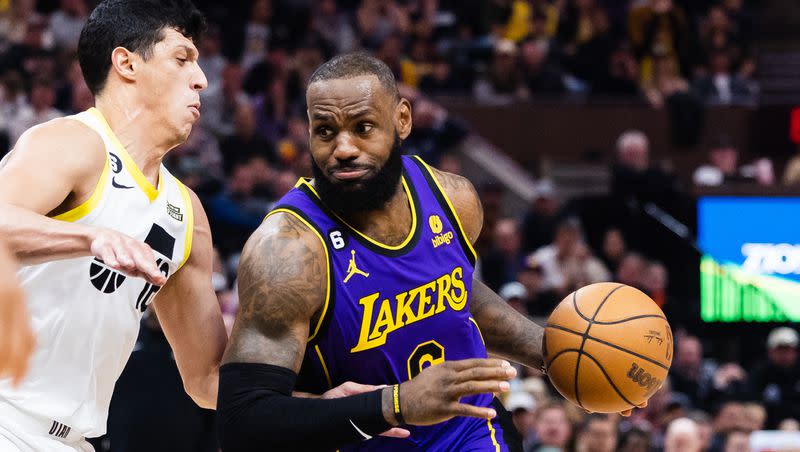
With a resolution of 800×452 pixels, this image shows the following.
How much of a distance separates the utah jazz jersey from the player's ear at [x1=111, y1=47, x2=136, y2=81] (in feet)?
2.36

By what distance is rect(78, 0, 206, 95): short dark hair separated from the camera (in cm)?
460

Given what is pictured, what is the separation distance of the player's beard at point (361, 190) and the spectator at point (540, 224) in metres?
8.20

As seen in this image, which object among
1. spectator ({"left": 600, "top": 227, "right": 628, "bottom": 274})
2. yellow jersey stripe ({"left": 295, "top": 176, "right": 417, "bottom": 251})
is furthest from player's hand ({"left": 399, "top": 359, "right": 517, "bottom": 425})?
spectator ({"left": 600, "top": 227, "right": 628, "bottom": 274})

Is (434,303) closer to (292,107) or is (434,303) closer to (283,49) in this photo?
(292,107)

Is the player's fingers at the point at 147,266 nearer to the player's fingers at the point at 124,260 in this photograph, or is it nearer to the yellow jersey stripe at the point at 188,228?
the player's fingers at the point at 124,260

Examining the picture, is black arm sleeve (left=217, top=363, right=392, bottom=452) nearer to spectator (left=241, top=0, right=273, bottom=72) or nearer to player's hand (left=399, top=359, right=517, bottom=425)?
player's hand (left=399, top=359, right=517, bottom=425)

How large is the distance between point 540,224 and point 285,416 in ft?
29.4

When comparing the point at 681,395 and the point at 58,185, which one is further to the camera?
the point at 681,395

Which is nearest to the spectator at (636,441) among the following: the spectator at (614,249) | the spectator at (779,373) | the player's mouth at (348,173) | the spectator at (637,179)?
the spectator at (779,373)

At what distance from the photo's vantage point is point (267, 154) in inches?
498

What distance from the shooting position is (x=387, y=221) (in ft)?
15.3

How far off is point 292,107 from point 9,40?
3.01 meters

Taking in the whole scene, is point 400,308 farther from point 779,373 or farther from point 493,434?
point 779,373

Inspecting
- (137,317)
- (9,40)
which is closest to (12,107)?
(9,40)
